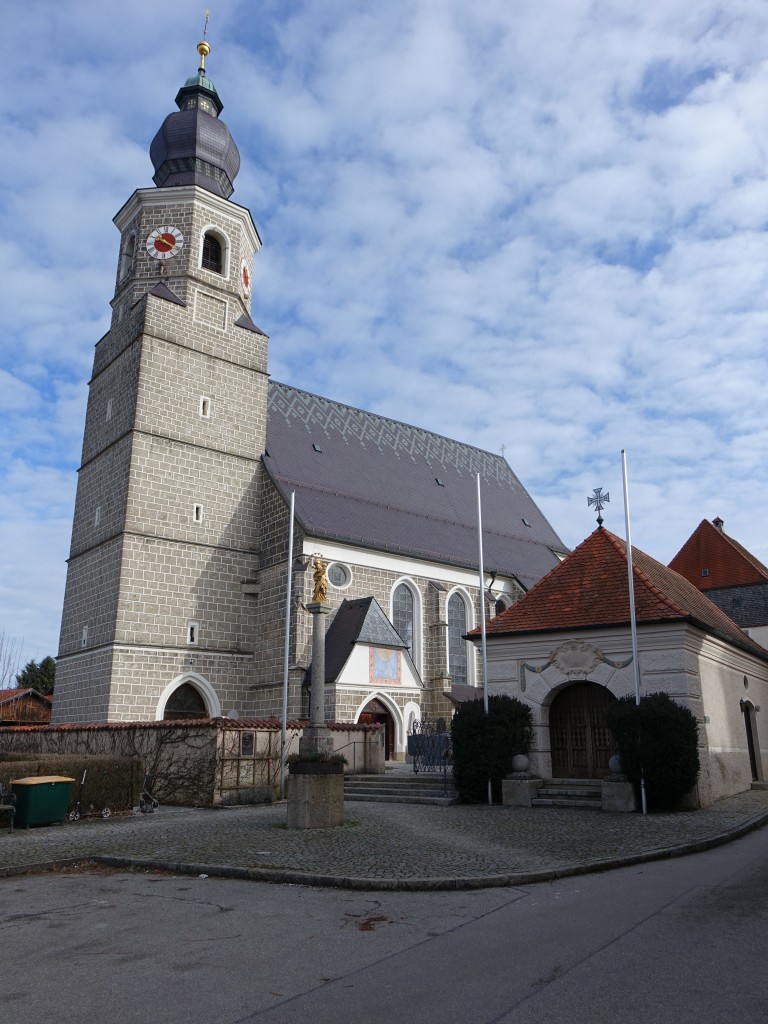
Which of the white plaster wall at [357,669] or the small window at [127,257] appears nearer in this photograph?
the white plaster wall at [357,669]

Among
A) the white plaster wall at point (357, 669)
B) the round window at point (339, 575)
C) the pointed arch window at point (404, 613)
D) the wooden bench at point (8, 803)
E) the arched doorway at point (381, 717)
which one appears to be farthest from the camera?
the pointed arch window at point (404, 613)

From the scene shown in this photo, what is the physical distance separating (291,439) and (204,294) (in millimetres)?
6036

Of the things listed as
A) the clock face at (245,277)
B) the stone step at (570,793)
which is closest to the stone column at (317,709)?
the stone step at (570,793)

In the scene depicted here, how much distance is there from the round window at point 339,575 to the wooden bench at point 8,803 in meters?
14.5

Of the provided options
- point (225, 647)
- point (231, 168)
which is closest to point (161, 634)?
point (225, 647)

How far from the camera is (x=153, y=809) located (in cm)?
1498

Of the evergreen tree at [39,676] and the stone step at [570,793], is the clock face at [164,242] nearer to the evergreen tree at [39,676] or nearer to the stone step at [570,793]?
the stone step at [570,793]

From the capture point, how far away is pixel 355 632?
992 inches

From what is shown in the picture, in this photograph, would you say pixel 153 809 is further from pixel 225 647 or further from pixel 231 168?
pixel 231 168

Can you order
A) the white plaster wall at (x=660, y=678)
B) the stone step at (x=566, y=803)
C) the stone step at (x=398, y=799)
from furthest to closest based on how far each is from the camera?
the stone step at (x=398, y=799), the white plaster wall at (x=660, y=678), the stone step at (x=566, y=803)

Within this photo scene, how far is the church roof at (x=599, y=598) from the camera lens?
15.7m

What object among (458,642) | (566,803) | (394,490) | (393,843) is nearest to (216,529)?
(394,490)

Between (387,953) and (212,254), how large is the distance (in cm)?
2741

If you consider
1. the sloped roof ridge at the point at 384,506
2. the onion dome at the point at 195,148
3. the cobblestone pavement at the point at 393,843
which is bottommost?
the cobblestone pavement at the point at 393,843
